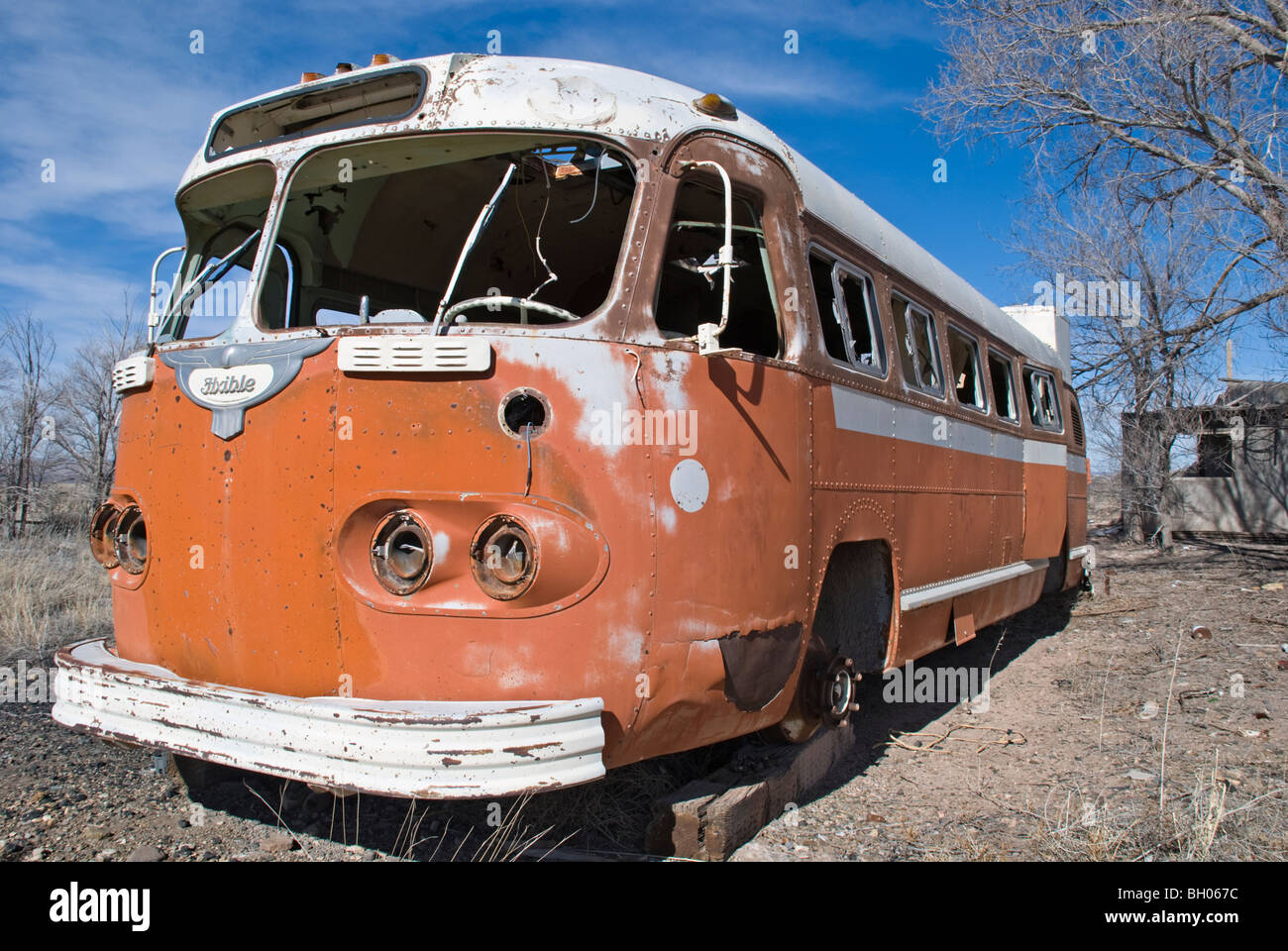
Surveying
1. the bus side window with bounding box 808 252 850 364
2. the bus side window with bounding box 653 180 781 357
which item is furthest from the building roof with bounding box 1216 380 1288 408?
the bus side window with bounding box 808 252 850 364

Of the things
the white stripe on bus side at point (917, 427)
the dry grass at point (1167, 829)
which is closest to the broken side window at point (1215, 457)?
the white stripe on bus side at point (917, 427)

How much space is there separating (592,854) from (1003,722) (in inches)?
141

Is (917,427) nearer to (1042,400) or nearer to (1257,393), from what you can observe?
(1042,400)

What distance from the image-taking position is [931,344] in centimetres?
557

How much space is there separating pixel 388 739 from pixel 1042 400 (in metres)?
7.57

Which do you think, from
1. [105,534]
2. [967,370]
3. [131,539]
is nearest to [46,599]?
[105,534]

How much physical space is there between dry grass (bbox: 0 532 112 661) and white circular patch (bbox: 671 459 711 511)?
5.42 m

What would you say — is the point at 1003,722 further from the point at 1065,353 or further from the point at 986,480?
the point at 1065,353

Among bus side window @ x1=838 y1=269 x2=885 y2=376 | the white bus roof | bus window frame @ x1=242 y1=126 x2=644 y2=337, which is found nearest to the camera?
bus window frame @ x1=242 y1=126 x2=644 y2=337

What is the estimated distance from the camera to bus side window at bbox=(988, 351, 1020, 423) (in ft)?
23.6

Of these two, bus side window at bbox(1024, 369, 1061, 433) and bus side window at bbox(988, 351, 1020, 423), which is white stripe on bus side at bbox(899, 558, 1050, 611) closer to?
bus side window at bbox(988, 351, 1020, 423)

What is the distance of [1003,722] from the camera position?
591 cm

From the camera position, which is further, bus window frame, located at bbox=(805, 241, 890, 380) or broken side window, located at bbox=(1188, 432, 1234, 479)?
broken side window, located at bbox=(1188, 432, 1234, 479)

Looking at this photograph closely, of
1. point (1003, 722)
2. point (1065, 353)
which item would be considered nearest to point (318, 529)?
point (1003, 722)
